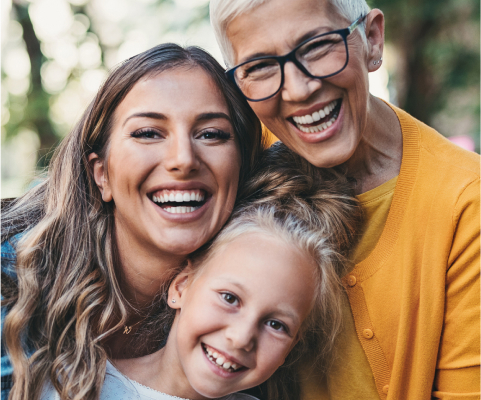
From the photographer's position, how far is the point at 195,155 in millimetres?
2016

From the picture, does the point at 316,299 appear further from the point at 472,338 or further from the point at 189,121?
the point at 189,121

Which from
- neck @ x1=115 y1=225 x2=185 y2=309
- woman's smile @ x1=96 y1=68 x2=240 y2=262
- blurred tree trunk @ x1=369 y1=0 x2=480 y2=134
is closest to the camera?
woman's smile @ x1=96 y1=68 x2=240 y2=262

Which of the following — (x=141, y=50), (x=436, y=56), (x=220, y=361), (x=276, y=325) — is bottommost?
(x=220, y=361)

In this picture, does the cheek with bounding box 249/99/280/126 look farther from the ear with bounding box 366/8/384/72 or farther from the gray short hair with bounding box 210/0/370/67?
the ear with bounding box 366/8/384/72

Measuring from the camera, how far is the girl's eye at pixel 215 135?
2.09 meters

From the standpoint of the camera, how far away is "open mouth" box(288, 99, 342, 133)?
6.38 feet

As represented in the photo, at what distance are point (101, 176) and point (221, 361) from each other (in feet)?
3.36

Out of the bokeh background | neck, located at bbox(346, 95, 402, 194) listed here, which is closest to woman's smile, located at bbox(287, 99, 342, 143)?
neck, located at bbox(346, 95, 402, 194)

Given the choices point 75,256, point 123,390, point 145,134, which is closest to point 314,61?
point 145,134

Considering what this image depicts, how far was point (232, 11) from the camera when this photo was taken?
73.7 inches

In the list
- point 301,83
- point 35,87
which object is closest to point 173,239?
point 301,83

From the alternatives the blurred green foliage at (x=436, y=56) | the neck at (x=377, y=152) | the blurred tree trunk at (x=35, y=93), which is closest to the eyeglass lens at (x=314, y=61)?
the neck at (x=377, y=152)

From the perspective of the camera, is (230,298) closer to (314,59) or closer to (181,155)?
(181,155)

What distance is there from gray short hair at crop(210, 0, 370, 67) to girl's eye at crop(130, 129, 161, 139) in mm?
467
